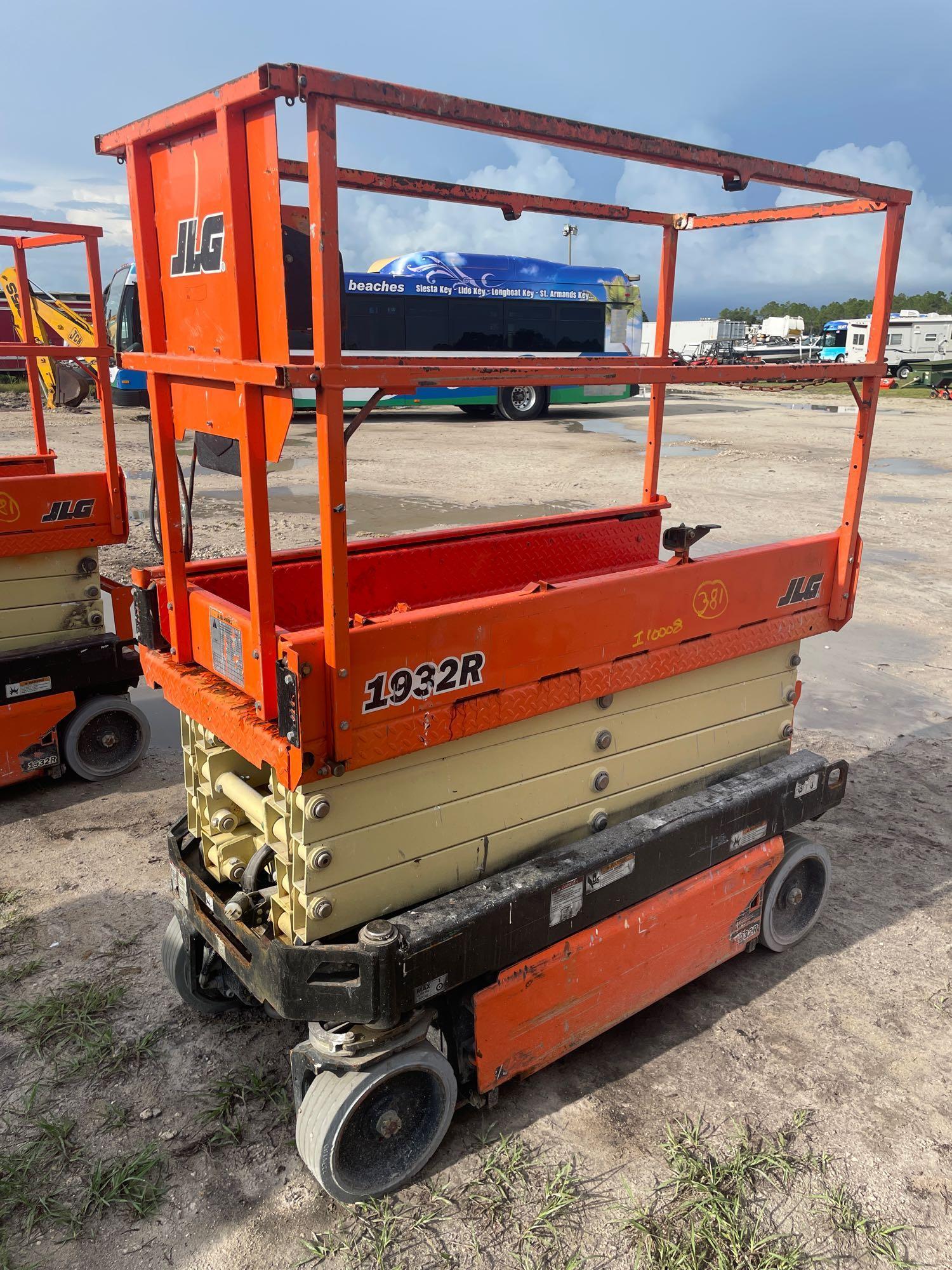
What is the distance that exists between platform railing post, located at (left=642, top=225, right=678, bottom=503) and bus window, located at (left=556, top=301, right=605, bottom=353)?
1734 centimetres

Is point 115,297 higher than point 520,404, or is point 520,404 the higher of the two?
point 115,297

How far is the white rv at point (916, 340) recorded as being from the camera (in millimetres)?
33094

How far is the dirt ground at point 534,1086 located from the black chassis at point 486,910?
0.48m

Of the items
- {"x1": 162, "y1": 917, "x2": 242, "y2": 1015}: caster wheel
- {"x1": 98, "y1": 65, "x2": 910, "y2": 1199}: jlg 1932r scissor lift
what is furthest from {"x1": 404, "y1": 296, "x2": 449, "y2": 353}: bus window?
{"x1": 162, "y1": 917, "x2": 242, "y2": 1015}: caster wheel

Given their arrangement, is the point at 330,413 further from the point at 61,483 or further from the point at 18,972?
the point at 61,483

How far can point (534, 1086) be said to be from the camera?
3.09 metres

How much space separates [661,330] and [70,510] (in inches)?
120

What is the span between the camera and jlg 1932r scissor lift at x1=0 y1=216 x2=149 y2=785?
4.74 meters

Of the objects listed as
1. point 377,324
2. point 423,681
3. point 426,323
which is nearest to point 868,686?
point 423,681

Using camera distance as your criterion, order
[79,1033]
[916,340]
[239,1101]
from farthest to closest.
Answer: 1. [916,340]
2. [79,1033]
3. [239,1101]

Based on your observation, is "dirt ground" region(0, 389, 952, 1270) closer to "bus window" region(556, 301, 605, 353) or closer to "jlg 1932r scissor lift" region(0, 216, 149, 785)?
"jlg 1932r scissor lift" region(0, 216, 149, 785)

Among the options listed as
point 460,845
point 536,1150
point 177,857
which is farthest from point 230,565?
point 536,1150

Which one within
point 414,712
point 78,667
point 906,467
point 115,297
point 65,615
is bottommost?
point 906,467

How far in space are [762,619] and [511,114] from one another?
1.91m
